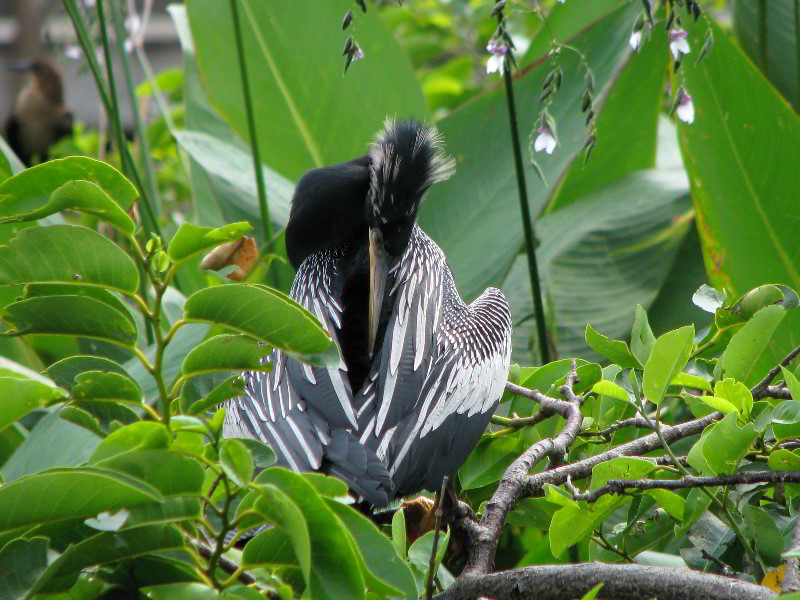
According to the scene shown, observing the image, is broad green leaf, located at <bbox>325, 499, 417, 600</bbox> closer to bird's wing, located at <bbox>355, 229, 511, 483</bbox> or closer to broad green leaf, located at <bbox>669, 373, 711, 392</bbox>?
broad green leaf, located at <bbox>669, 373, 711, 392</bbox>

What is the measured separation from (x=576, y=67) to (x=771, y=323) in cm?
184

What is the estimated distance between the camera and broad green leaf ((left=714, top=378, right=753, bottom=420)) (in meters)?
1.43

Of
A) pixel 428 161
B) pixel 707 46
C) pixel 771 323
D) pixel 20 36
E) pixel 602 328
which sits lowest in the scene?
pixel 602 328

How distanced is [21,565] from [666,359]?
849mm

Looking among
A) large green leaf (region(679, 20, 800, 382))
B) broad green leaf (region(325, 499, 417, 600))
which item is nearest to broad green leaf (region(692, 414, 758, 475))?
broad green leaf (region(325, 499, 417, 600))

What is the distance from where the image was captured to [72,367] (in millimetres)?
1140

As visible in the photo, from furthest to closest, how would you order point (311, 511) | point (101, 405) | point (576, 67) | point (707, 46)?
1. point (576, 67)
2. point (707, 46)
3. point (101, 405)
4. point (311, 511)

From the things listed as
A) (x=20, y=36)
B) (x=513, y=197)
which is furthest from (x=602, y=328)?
(x=20, y=36)

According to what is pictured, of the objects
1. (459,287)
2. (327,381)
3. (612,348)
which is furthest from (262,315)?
(459,287)

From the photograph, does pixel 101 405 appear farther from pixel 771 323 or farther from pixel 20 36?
pixel 20 36

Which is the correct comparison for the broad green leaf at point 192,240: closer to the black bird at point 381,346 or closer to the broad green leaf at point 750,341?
the black bird at point 381,346

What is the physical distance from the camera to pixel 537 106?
3.19m

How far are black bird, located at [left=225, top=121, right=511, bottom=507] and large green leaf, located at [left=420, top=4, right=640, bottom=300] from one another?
0.38 meters

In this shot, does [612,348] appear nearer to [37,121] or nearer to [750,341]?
[750,341]
